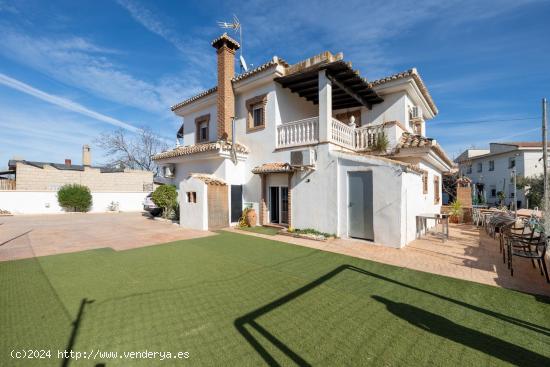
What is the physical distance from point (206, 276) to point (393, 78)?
37.1ft

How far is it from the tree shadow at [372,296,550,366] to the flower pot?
318 inches

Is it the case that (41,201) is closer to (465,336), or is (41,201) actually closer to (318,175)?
(318,175)

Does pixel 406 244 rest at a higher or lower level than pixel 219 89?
lower

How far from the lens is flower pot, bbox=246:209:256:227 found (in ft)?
38.1

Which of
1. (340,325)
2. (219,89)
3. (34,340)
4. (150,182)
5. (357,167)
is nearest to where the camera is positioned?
(34,340)

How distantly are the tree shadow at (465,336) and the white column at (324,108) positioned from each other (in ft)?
22.1

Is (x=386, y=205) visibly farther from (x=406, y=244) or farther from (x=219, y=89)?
(x=219, y=89)

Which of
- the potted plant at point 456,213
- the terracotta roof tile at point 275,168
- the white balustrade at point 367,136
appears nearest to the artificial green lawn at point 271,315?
the terracotta roof tile at point 275,168

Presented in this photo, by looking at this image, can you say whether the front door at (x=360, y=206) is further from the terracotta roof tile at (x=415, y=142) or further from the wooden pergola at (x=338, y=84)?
the wooden pergola at (x=338, y=84)

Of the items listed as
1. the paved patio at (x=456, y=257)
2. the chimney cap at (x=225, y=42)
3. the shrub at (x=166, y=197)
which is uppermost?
the chimney cap at (x=225, y=42)

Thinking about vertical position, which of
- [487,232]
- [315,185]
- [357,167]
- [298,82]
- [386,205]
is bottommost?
[487,232]

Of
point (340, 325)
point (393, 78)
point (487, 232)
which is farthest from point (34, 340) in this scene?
point (487, 232)

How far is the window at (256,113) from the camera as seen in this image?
11961 mm

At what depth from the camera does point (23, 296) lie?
14.0ft
